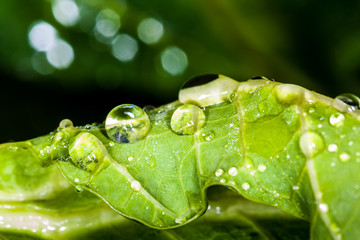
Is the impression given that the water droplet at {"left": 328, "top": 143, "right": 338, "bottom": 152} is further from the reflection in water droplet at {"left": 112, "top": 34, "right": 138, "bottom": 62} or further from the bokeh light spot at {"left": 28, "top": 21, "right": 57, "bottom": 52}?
the bokeh light spot at {"left": 28, "top": 21, "right": 57, "bottom": 52}

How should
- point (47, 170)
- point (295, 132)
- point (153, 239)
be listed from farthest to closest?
point (47, 170)
point (153, 239)
point (295, 132)

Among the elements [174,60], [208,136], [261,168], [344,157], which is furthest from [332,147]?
[174,60]

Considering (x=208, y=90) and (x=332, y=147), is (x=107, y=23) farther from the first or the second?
(x=332, y=147)

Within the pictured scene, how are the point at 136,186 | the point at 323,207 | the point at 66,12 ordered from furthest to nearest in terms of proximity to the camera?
the point at 66,12 < the point at 136,186 < the point at 323,207

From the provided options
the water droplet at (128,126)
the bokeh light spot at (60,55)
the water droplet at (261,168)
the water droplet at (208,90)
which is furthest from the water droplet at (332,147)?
the bokeh light spot at (60,55)

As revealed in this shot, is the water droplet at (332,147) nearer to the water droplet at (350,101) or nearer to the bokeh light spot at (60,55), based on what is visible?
the water droplet at (350,101)

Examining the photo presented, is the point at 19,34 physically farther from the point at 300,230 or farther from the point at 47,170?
the point at 300,230

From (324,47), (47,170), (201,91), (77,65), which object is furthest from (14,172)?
(324,47)
